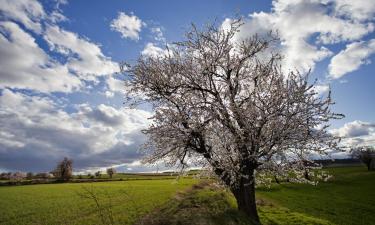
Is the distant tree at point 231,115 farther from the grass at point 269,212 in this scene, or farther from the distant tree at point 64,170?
the distant tree at point 64,170

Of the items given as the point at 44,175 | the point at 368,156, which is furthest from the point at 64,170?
the point at 368,156

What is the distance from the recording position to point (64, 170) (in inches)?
5379

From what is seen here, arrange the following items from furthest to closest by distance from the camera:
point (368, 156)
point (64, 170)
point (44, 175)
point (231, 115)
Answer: point (44, 175) → point (64, 170) → point (368, 156) → point (231, 115)

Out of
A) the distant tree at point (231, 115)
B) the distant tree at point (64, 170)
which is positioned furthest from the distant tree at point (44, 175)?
the distant tree at point (231, 115)

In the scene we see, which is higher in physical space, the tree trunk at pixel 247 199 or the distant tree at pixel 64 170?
the distant tree at pixel 64 170

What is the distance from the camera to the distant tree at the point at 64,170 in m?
135

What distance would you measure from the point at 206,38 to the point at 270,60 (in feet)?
15.9

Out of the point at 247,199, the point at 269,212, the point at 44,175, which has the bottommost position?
the point at 269,212

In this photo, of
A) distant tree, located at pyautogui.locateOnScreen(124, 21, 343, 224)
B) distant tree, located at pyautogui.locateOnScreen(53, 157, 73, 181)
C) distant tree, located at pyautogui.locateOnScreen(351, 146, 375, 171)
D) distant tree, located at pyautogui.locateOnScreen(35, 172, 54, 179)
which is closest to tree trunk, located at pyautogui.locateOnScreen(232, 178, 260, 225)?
distant tree, located at pyautogui.locateOnScreen(124, 21, 343, 224)

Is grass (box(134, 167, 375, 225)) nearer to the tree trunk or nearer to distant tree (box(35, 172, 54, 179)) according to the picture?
the tree trunk

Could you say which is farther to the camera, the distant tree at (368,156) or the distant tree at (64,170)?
the distant tree at (64,170)

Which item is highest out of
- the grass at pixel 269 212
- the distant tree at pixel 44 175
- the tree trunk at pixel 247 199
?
the distant tree at pixel 44 175

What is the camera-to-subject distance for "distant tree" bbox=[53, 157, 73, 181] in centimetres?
13538

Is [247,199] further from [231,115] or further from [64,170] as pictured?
[64,170]
